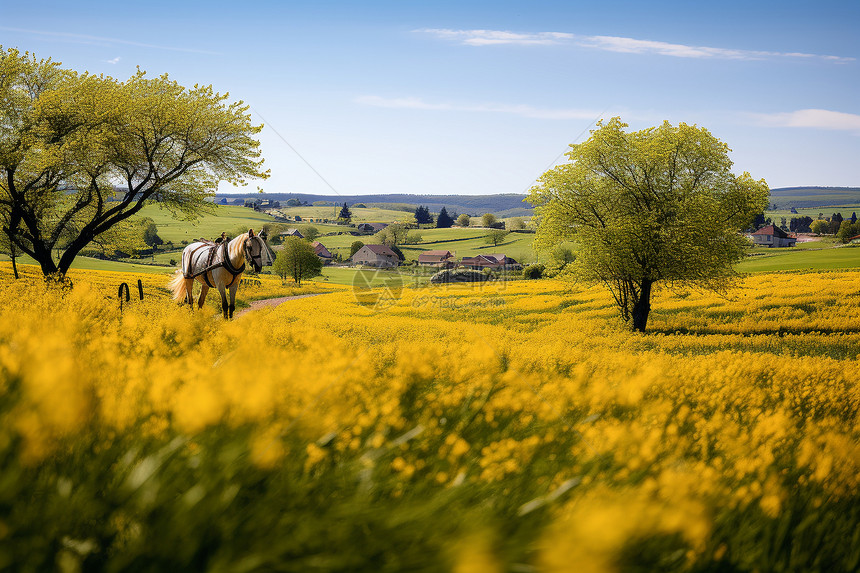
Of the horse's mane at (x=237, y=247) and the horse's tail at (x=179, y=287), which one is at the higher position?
the horse's mane at (x=237, y=247)

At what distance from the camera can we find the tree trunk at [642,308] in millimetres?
21344

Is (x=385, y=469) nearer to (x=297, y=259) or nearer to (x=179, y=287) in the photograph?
(x=179, y=287)

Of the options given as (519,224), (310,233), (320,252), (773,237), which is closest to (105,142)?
(519,224)

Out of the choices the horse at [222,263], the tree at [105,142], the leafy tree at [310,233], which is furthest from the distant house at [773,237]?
the horse at [222,263]

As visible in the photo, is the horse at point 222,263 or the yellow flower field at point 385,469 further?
the horse at point 222,263

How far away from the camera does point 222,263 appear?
11.8 m

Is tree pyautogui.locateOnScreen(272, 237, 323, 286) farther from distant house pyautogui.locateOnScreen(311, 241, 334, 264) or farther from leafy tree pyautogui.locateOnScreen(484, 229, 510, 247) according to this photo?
leafy tree pyautogui.locateOnScreen(484, 229, 510, 247)

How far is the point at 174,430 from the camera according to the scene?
2.75 m

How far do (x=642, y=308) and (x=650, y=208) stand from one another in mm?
4898

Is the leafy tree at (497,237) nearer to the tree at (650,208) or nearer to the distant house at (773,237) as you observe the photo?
the tree at (650,208)

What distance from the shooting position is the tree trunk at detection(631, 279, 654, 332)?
21.3 metres

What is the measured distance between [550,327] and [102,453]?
19.3 m

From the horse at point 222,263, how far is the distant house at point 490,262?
688 inches

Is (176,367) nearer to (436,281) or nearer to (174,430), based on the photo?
(174,430)
